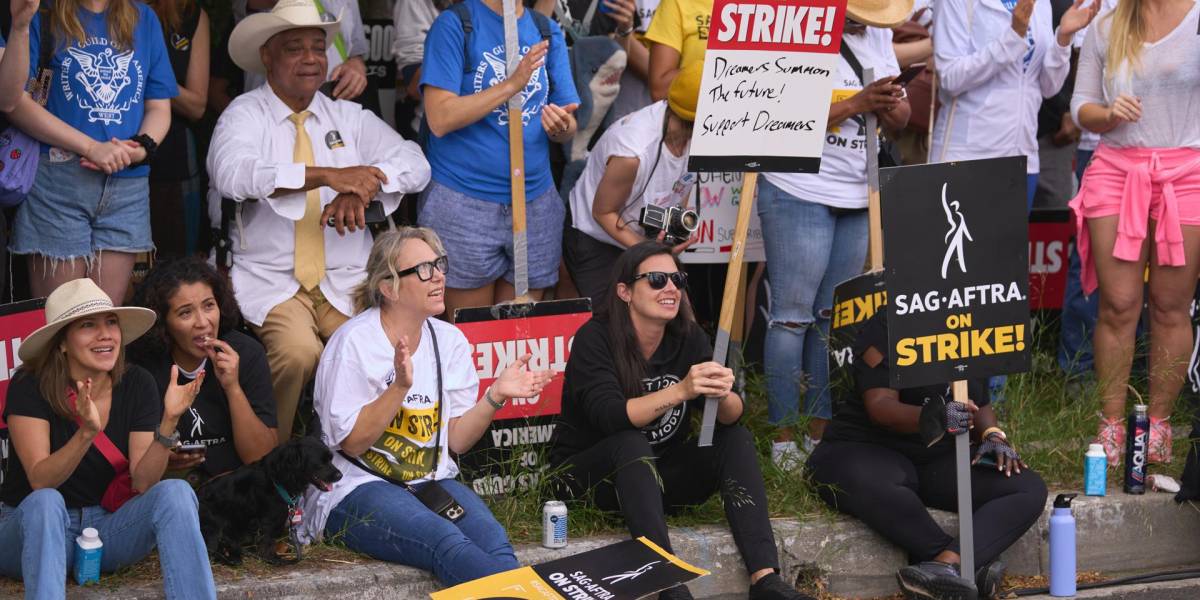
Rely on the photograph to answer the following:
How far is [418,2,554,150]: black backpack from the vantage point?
6602mm

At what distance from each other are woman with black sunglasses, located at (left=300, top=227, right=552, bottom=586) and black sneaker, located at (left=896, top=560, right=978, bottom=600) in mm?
1462

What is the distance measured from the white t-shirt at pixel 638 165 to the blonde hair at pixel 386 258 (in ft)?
A: 3.98

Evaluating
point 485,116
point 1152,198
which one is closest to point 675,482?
point 485,116

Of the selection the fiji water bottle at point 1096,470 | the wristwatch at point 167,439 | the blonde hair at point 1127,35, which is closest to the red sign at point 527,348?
the wristwatch at point 167,439

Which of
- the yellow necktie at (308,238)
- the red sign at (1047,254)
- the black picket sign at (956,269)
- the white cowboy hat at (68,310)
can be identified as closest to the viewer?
the white cowboy hat at (68,310)

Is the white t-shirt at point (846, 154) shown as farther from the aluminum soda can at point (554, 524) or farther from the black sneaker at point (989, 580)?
the aluminum soda can at point (554, 524)

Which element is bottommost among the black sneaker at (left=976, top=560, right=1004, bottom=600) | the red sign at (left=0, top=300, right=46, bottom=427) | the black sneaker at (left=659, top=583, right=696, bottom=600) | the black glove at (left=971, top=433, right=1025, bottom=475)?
the black sneaker at (left=976, top=560, right=1004, bottom=600)

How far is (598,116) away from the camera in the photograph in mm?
7363

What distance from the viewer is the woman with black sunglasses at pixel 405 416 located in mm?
5520

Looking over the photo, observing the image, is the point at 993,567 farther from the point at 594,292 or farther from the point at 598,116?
the point at 598,116

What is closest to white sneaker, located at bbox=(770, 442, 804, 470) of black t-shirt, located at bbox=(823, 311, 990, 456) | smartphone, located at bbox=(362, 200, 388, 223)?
black t-shirt, located at bbox=(823, 311, 990, 456)

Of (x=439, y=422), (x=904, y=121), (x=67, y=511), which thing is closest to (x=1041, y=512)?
(x=904, y=121)

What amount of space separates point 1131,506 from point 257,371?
134 inches

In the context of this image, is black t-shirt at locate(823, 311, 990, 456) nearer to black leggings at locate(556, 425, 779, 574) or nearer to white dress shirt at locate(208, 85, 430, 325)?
black leggings at locate(556, 425, 779, 574)
